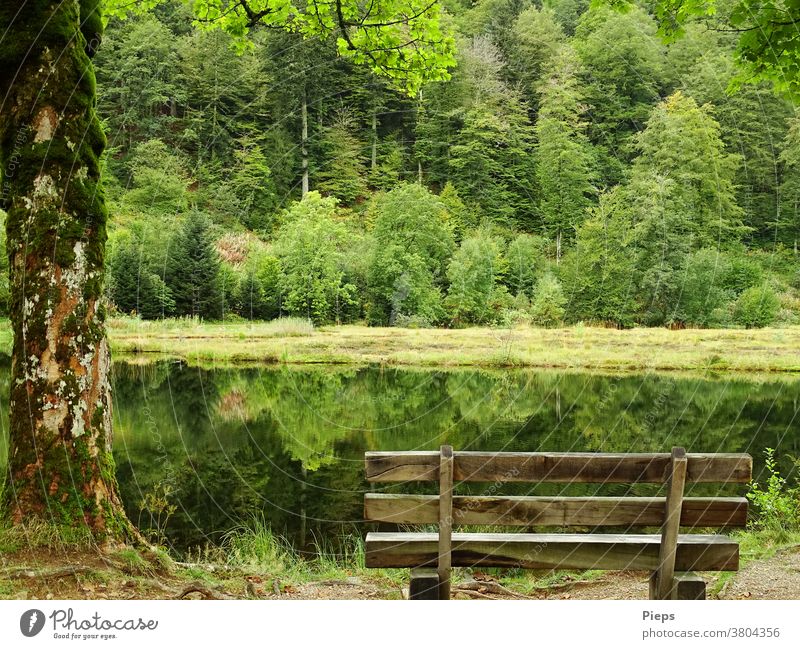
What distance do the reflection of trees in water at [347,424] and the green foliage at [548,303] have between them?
2145 mm

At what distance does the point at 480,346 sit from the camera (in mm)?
13914

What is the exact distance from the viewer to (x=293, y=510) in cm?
827

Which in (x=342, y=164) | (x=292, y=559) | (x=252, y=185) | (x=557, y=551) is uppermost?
(x=342, y=164)

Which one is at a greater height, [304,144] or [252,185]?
[304,144]

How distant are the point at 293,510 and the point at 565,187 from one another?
20.7 ft

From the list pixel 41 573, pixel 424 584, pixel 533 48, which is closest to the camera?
pixel 424 584

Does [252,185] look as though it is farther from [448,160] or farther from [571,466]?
[571,466]

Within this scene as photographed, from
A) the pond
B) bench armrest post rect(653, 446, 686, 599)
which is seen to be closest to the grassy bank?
bench armrest post rect(653, 446, 686, 599)

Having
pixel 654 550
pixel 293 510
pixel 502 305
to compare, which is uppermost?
pixel 502 305

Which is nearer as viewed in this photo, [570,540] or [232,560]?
[570,540]

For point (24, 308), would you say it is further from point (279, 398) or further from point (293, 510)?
point (279, 398)

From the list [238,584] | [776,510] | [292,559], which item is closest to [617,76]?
[776,510]

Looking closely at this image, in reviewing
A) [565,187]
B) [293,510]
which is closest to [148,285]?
[293,510]

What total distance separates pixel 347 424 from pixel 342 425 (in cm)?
10
